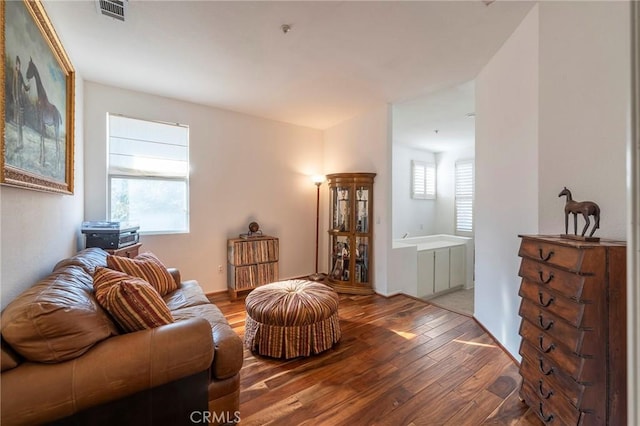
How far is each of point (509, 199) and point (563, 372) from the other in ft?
4.53

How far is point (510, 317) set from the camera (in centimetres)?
224

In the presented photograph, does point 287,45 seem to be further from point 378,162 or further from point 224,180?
point 224,180

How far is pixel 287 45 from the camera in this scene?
2.32 metres

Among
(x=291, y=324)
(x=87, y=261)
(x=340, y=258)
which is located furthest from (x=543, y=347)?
(x=87, y=261)

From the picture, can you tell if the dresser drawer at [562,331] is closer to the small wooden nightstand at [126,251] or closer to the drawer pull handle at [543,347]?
the drawer pull handle at [543,347]

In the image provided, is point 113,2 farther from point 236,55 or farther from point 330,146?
point 330,146

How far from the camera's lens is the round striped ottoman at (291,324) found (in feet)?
7.20

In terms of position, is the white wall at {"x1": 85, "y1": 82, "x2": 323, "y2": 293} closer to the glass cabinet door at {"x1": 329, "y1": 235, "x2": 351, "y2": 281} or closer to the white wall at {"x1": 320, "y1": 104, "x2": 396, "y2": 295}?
the glass cabinet door at {"x1": 329, "y1": 235, "x2": 351, "y2": 281}

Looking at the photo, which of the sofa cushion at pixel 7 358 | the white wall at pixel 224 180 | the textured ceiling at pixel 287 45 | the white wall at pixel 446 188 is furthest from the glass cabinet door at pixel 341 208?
the sofa cushion at pixel 7 358

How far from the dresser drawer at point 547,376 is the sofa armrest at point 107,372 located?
70.2 inches

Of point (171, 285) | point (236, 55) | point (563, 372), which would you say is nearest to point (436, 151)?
point (236, 55)

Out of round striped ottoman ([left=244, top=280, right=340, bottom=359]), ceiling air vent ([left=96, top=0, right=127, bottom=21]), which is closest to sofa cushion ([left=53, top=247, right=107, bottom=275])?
round striped ottoman ([left=244, top=280, right=340, bottom=359])

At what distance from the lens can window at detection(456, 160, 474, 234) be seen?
555cm

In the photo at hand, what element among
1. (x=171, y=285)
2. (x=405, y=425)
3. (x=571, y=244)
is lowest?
(x=405, y=425)
